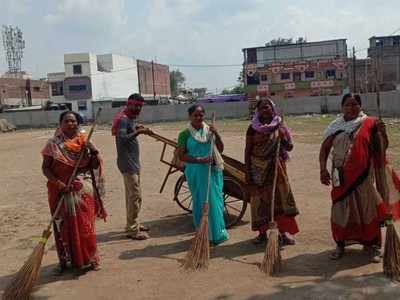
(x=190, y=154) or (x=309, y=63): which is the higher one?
(x=309, y=63)

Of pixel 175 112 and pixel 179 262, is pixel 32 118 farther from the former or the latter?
pixel 179 262

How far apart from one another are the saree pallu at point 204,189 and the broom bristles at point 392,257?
1931 millimetres

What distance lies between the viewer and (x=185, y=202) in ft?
28.6

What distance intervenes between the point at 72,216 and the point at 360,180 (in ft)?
9.30

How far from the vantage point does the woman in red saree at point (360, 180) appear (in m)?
4.74

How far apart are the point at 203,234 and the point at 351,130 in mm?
1813

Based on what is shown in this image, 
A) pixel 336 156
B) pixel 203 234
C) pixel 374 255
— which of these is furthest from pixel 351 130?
pixel 203 234

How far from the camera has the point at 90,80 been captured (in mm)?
63031

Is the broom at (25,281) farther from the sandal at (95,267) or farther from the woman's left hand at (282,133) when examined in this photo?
the woman's left hand at (282,133)

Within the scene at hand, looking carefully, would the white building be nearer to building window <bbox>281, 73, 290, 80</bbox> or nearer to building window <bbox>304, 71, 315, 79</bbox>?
building window <bbox>281, 73, 290, 80</bbox>

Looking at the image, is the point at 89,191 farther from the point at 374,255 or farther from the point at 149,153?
the point at 149,153

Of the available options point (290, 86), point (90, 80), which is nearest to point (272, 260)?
point (290, 86)

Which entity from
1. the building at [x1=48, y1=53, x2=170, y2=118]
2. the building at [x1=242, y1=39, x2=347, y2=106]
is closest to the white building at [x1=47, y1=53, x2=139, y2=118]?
the building at [x1=48, y1=53, x2=170, y2=118]

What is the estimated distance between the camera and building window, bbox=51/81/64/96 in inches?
2559
